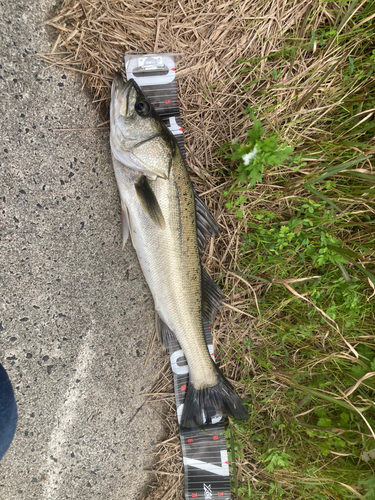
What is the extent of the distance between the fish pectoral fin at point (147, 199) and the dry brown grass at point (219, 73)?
22.9 inches

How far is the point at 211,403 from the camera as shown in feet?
7.75

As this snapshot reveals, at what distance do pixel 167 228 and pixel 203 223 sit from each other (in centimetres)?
34

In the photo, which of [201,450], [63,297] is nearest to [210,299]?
[63,297]

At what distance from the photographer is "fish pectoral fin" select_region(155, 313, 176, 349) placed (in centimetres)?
233

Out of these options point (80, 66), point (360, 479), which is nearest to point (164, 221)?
point (80, 66)

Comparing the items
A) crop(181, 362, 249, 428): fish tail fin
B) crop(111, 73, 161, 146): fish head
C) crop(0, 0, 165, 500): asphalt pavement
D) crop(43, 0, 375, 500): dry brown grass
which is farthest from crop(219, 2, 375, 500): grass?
crop(0, 0, 165, 500): asphalt pavement

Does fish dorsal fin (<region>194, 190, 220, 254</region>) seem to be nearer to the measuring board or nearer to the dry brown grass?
the dry brown grass

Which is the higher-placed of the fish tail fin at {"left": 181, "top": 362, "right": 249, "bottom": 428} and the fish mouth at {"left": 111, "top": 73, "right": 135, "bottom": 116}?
the fish mouth at {"left": 111, "top": 73, "right": 135, "bottom": 116}

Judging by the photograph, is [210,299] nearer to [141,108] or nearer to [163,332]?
[163,332]

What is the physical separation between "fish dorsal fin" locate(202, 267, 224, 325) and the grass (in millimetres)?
360

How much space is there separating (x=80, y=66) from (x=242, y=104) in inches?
51.8

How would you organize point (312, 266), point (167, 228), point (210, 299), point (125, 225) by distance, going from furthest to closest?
1. point (312, 266)
2. point (210, 299)
3. point (125, 225)
4. point (167, 228)

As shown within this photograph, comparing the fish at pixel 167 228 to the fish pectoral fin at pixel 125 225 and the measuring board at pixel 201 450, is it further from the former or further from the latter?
the measuring board at pixel 201 450

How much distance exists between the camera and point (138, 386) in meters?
2.46
